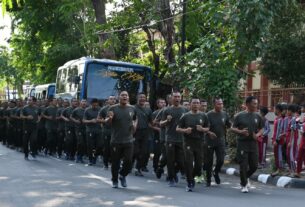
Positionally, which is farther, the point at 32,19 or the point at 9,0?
the point at 32,19

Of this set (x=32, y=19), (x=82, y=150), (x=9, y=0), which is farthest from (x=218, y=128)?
(x=32, y=19)

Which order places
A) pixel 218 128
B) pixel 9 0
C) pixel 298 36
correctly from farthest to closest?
pixel 298 36
pixel 218 128
pixel 9 0

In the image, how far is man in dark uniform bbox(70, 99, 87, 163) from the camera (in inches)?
656

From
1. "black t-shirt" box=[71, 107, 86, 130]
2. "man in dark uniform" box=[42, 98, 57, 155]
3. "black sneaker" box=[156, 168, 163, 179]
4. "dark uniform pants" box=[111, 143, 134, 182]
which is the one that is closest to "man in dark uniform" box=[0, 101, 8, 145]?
"man in dark uniform" box=[42, 98, 57, 155]

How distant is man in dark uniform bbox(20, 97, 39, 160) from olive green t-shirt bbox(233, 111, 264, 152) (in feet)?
26.6

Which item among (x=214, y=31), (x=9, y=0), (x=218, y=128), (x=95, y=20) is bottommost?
(x=218, y=128)

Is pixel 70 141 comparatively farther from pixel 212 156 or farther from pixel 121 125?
pixel 121 125

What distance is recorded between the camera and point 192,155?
35.6 ft

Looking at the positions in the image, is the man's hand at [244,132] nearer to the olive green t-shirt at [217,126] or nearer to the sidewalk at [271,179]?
the olive green t-shirt at [217,126]

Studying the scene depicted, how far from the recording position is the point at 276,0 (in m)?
15.4

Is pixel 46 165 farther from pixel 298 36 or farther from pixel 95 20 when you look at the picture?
pixel 95 20

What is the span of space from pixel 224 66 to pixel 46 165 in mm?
5707

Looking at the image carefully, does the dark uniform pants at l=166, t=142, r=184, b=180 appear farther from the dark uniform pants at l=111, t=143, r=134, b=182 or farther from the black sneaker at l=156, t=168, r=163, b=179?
the black sneaker at l=156, t=168, r=163, b=179

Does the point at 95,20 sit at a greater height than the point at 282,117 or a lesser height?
greater
